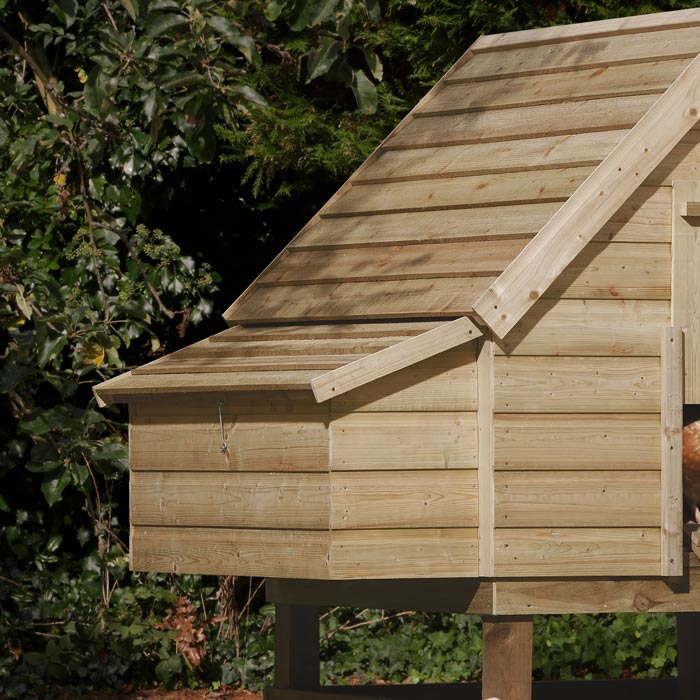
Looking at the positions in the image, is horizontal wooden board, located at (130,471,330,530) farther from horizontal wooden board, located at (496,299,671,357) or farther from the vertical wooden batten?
horizontal wooden board, located at (496,299,671,357)

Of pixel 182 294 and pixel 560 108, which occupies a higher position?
pixel 560 108

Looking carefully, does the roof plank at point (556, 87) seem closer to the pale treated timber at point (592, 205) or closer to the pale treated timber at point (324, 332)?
the pale treated timber at point (592, 205)

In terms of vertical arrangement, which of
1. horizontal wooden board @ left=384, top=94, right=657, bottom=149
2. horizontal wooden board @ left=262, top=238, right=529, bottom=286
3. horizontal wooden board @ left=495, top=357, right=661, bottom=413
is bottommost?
horizontal wooden board @ left=495, top=357, right=661, bottom=413

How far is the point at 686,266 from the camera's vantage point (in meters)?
5.40

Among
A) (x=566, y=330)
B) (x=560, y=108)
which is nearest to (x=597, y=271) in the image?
(x=566, y=330)

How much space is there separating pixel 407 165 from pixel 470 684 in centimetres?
289

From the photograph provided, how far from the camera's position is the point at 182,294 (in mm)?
8617

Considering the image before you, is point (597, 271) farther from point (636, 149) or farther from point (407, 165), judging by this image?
point (407, 165)

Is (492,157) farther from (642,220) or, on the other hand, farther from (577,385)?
(577,385)

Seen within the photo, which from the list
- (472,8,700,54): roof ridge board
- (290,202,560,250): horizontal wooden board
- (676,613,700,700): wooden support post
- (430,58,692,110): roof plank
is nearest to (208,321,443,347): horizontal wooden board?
(290,202,560,250): horizontal wooden board

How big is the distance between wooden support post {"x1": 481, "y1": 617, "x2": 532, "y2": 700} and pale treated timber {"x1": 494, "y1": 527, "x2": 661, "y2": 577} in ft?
0.83

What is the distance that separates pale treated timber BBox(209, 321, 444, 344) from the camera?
5238 mm

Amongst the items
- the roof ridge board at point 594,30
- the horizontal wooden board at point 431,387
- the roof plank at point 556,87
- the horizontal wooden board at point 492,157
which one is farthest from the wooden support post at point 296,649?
the roof ridge board at point 594,30

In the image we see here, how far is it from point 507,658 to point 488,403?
102 centimetres
